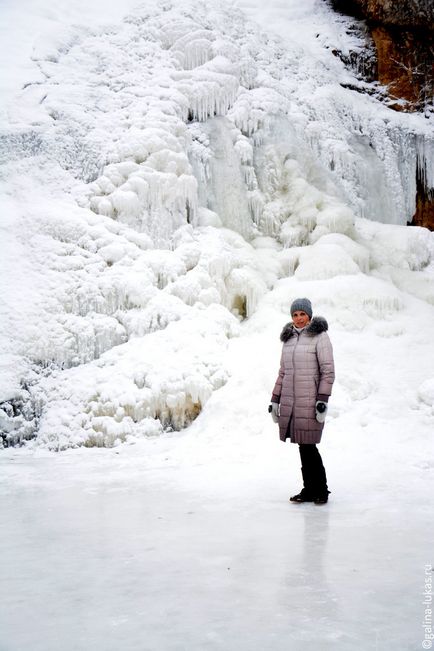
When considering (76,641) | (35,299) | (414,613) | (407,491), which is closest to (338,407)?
(407,491)

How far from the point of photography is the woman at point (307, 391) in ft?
14.6

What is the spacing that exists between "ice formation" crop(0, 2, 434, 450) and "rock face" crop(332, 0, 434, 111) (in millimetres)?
1030

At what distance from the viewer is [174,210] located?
10.6m

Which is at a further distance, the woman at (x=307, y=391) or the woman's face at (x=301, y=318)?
the woman's face at (x=301, y=318)

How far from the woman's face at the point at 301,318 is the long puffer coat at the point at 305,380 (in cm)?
7

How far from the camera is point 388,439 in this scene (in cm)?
679

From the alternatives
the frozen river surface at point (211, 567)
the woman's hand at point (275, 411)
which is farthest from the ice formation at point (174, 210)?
the woman's hand at point (275, 411)

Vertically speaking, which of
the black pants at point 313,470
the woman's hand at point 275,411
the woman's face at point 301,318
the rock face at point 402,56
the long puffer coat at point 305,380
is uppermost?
the rock face at point 402,56

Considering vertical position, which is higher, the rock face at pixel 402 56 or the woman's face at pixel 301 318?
the rock face at pixel 402 56

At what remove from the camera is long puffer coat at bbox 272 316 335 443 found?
175 inches

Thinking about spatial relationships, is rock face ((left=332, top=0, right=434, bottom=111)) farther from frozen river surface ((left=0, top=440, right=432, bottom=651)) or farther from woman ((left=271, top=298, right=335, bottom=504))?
frozen river surface ((left=0, top=440, right=432, bottom=651))

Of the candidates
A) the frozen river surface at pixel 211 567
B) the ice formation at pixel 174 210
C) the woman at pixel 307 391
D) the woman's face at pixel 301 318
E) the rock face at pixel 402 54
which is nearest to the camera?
the frozen river surface at pixel 211 567

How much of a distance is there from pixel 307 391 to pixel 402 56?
1445cm

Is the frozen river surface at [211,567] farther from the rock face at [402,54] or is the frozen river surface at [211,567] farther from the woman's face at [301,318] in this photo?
the rock face at [402,54]
